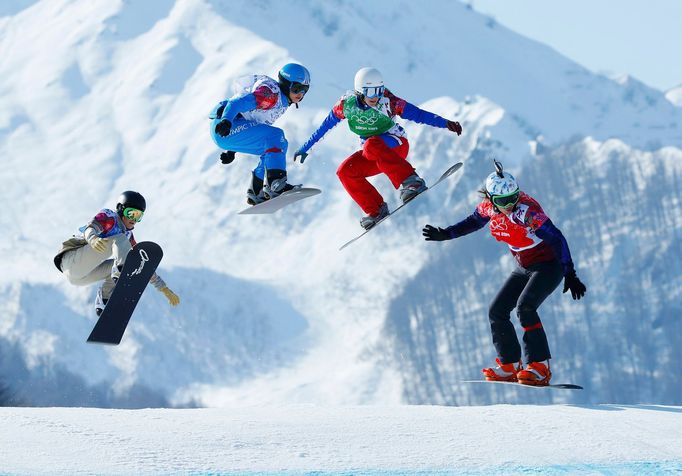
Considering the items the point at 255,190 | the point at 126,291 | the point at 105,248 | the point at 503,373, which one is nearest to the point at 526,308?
the point at 503,373

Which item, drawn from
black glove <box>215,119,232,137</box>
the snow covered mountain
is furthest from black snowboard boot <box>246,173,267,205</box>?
the snow covered mountain

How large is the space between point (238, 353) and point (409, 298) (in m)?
23.8

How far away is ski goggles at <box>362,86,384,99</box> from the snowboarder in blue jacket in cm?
79

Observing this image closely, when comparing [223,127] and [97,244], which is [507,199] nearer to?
[223,127]

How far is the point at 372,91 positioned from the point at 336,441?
19.1 feet

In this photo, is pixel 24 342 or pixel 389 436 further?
pixel 24 342

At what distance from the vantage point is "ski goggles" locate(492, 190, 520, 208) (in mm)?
12344

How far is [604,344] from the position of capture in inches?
5492

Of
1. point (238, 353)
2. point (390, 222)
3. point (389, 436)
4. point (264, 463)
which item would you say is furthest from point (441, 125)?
point (390, 222)

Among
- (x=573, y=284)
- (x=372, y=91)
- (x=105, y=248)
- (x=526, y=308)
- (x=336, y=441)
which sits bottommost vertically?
(x=105, y=248)

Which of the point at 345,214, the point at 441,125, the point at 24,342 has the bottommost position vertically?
the point at 24,342

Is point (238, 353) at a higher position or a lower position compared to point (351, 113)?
lower

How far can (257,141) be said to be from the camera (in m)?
15.3

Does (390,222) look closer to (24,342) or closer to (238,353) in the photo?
(238,353)
